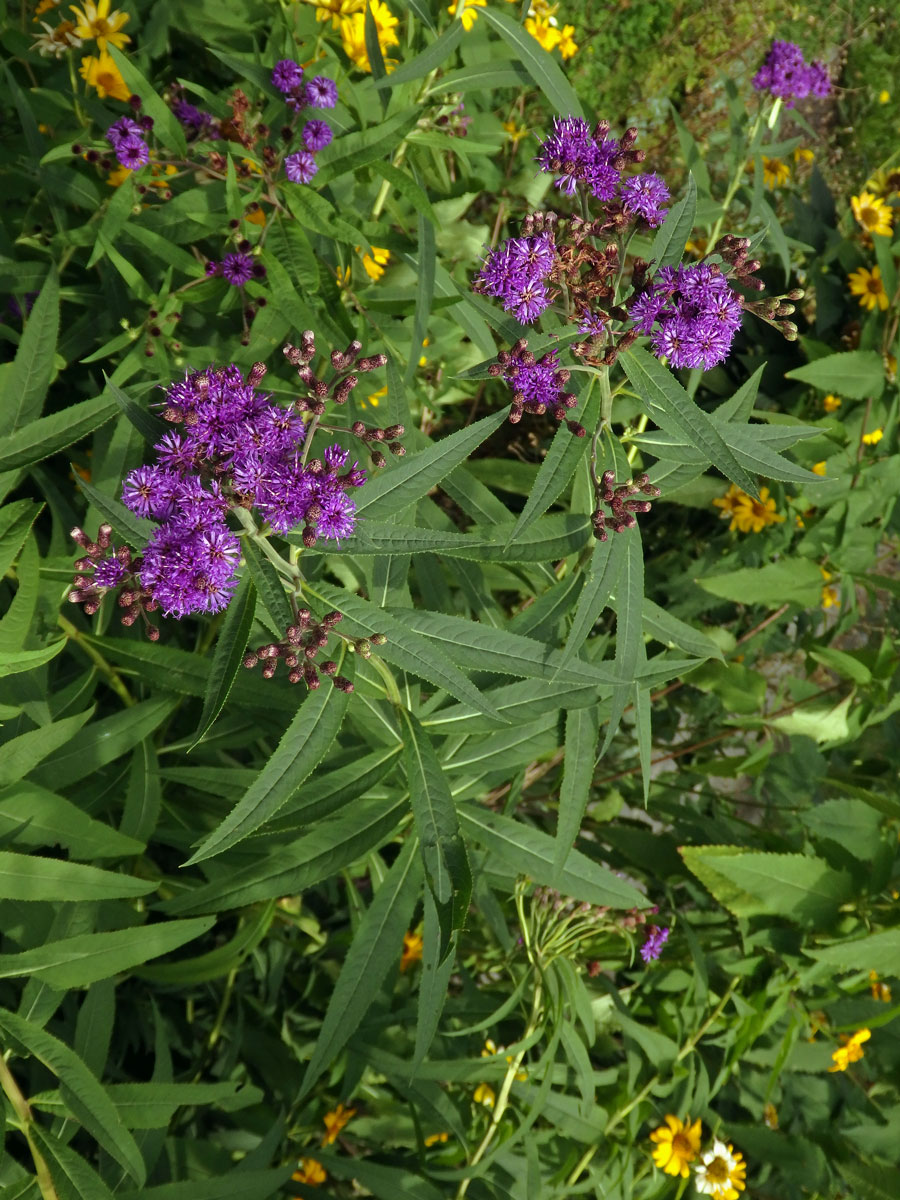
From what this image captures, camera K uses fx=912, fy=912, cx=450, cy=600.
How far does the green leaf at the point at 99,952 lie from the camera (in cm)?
181

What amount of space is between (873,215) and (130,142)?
3.04 m

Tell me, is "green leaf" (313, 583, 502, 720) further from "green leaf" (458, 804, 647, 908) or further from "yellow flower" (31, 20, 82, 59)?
"yellow flower" (31, 20, 82, 59)

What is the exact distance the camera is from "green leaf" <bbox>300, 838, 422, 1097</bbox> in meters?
1.84

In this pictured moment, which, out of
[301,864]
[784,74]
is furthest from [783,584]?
[301,864]

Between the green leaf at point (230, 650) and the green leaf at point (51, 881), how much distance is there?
1.61ft

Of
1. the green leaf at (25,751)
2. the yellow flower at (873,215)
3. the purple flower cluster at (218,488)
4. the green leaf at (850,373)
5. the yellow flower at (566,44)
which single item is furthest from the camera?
the yellow flower at (873,215)

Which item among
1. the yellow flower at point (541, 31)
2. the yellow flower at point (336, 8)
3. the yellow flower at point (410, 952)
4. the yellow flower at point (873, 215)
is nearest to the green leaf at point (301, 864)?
the yellow flower at point (410, 952)

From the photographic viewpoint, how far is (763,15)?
5.91 m

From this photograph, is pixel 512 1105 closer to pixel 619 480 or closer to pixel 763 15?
pixel 619 480

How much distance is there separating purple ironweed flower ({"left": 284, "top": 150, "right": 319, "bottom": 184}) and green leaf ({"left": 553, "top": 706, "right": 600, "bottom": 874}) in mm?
1402

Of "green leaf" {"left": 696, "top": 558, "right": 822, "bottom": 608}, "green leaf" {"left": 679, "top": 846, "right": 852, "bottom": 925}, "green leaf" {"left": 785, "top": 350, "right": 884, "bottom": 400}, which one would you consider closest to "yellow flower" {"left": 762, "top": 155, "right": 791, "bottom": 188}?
"green leaf" {"left": 785, "top": 350, "right": 884, "bottom": 400}

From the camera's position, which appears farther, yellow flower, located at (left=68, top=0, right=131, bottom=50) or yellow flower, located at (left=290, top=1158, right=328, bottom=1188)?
yellow flower, located at (left=290, top=1158, right=328, bottom=1188)

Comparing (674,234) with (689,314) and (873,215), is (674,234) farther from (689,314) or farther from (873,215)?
(873,215)

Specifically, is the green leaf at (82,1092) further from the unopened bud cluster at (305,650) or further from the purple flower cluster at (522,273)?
the purple flower cluster at (522,273)
